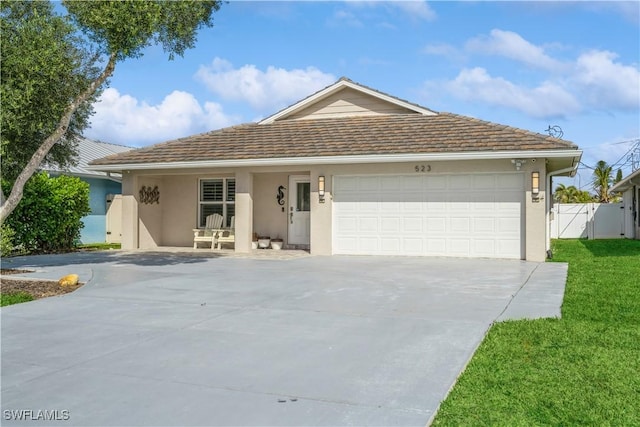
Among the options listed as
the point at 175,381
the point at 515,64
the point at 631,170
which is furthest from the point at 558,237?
the point at 175,381

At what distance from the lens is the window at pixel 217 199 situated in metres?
18.2

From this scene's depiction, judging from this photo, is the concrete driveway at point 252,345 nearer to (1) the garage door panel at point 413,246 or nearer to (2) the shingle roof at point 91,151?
(1) the garage door panel at point 413,246

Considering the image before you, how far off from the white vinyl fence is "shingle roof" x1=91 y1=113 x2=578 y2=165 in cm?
1408

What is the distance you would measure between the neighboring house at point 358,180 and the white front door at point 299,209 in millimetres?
31

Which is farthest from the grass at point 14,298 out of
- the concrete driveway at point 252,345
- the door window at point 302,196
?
the door window at point 302,196

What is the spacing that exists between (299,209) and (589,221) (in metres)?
17.0

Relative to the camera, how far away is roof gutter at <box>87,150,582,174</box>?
43.0ft

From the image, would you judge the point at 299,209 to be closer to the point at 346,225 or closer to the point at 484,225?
the point at 346,225

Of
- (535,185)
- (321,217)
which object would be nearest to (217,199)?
(321,217)

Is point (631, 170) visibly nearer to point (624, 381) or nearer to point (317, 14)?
point (317, 14)

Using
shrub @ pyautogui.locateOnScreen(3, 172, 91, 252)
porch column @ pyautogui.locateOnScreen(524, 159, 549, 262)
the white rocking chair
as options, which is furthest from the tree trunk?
porch column @ pyautogui.locateOnScreen(524, 159, 549, 262)

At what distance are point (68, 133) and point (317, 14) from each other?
265 inches

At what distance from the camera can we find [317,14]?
1433 centimetres

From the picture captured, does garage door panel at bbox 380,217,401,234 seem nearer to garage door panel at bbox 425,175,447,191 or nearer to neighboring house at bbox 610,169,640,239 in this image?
garage door panel at bbox 425,175,447,191
